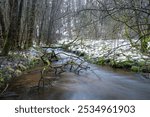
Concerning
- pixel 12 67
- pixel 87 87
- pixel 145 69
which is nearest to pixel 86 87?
pixel 87 87

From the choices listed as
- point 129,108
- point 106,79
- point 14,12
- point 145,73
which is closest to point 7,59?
point 14,12

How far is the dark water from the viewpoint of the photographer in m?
7.54

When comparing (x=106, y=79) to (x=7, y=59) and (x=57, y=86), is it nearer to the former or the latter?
(x=57, y=86)

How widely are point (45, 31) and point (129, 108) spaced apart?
90.6 feet

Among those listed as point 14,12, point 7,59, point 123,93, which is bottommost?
point 123,93

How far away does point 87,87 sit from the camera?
28.3 ft

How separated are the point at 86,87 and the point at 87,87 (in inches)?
1.5

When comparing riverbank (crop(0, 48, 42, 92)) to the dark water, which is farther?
riverbank (crop(0, 48, 42, 92))

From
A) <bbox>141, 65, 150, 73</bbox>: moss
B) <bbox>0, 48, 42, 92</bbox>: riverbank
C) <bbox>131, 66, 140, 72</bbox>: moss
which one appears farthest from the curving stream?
<bbox>141, 65, 150, 73</bbox>: moss

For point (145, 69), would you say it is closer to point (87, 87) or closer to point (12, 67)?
point (87, 87)

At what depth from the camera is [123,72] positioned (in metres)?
11.5

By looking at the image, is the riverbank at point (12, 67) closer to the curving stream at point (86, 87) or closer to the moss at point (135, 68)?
the curving stream at point (86, 87)

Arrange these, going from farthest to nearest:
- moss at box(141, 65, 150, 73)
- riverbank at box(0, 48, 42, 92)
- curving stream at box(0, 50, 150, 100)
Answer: moss at box(141, 65, 150, 73) → riverbank at box(0, 48, 42, 92) → curving stream at box(0, 50, 150, 100)

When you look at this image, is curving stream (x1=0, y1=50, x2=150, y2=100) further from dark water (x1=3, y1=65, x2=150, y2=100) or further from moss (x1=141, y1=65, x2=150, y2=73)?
moss (x1=141, y1=65, x2=150, y2=73)
